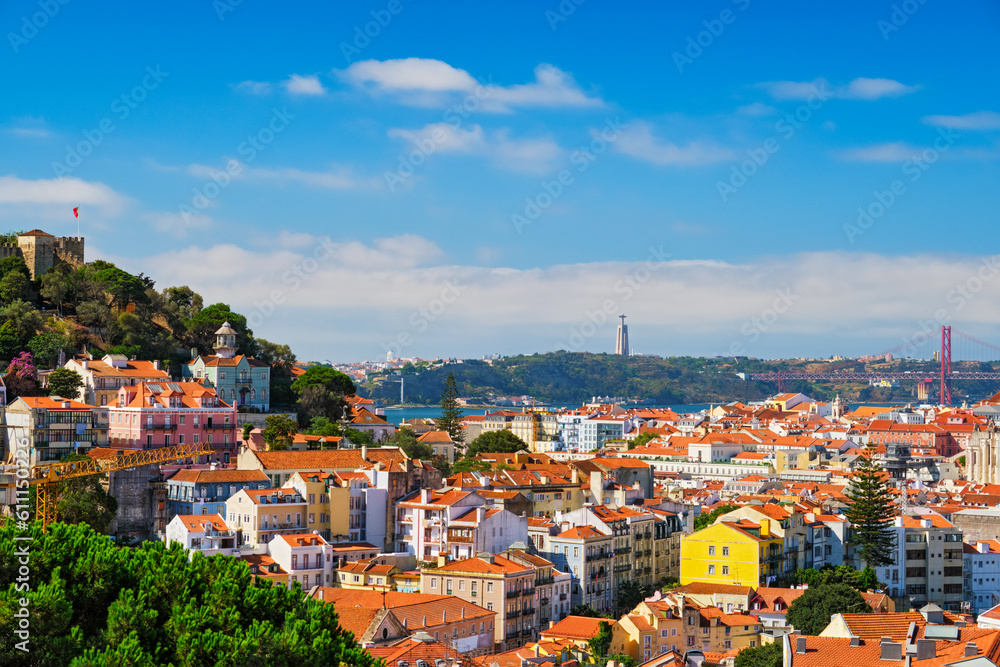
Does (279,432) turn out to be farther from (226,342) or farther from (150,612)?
(150,612)

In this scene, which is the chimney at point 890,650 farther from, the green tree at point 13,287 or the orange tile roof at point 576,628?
the green tree at point 13,287

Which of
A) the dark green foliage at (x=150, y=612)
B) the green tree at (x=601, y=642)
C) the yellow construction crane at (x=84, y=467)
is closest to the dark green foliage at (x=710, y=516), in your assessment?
the green tree at (x=601, y=642)

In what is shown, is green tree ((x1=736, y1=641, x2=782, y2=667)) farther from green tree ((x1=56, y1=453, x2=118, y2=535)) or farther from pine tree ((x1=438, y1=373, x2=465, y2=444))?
pine tree ((x1=438, y1=373, x2=465, y2=444))

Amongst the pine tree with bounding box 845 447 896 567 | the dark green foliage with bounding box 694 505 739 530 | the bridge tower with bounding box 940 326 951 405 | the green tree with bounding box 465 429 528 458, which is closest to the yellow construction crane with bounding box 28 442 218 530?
the dark green foliage with bounding box 694 505 739 530

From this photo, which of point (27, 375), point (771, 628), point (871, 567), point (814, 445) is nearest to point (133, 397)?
point (27, 375)

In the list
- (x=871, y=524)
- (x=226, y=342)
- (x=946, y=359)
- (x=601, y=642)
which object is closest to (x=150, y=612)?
(x=601, y=642)
